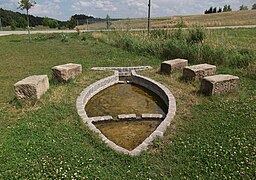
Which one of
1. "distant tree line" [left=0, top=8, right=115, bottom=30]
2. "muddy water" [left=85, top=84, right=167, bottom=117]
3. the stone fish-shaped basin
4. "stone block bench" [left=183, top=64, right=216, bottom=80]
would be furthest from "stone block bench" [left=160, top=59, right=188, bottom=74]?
"distant tree line" [left=0, top=8, right=115, bottom=30]

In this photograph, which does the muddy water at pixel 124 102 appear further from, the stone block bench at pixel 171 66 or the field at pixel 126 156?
the stone block bench at pixel 171 66

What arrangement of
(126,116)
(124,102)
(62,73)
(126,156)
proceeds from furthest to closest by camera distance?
(62,73)
(124,102)
(126,116)
(126,156)

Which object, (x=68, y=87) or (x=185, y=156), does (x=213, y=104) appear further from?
(x=68, y=87)

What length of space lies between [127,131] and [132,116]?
559 millimetres

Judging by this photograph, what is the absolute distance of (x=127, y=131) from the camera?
438 cm

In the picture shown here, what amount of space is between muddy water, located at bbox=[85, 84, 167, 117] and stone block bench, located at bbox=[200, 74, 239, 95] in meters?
1.11

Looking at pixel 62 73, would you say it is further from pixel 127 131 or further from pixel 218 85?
pixel 218 85

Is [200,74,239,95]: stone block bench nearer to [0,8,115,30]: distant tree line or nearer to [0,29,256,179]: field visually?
[0,29,256,179]: field

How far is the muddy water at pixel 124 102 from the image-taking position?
5305mm

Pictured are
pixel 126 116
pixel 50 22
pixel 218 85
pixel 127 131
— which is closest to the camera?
pixel 127 131

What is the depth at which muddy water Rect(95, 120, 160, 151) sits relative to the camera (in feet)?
13.1

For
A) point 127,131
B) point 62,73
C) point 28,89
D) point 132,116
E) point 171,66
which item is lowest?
point 127,131

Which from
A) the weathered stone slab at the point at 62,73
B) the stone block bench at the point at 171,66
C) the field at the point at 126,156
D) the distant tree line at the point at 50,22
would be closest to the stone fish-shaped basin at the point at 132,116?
the field at the point at 126,156

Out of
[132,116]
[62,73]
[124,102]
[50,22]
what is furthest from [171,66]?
[50,22]
